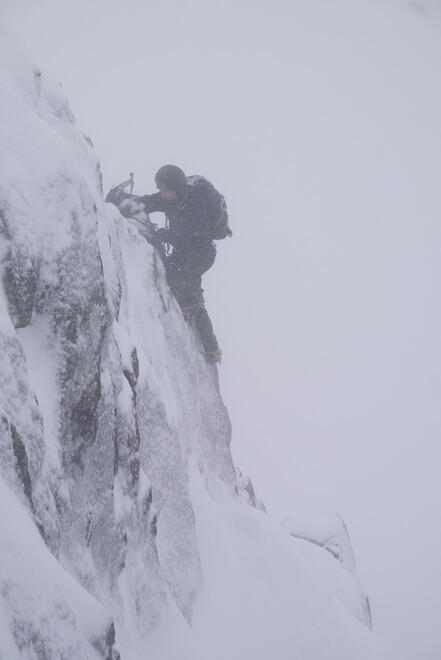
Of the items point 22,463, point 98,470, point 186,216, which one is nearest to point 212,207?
point 186,216

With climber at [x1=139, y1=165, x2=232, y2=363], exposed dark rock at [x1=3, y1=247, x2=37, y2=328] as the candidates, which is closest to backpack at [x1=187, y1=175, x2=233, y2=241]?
climber at [x1=139, y1=165, x2=232, y2=363]

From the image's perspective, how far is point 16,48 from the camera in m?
5.30

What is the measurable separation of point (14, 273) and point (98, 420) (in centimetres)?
169

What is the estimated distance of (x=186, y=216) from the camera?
925 centimetres

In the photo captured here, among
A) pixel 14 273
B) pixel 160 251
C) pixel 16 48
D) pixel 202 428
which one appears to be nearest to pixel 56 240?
pixel 14 273

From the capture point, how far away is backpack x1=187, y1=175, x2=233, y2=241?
9109 mm

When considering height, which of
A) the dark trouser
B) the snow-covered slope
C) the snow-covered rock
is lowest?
the snow-covered rock

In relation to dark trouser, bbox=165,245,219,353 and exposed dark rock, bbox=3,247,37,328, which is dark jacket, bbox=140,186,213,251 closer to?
dark trouser, bbox=165,245,219,353

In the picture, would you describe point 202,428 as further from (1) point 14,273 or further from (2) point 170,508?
(1) point 14,273

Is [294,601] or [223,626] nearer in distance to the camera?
[223,626]

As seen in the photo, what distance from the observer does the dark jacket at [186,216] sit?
9.11m

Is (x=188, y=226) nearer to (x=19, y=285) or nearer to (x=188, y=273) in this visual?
(x=188, y=273)

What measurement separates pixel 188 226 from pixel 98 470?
585 centimetres

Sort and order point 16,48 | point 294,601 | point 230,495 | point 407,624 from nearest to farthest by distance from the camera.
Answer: point 16,48 → point 294,601 → point 230,495 → point 407,624
